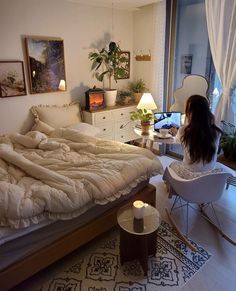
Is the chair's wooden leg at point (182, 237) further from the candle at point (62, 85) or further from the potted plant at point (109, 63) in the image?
the candle at point (62, 85)

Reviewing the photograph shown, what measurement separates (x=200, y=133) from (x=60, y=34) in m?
2.45

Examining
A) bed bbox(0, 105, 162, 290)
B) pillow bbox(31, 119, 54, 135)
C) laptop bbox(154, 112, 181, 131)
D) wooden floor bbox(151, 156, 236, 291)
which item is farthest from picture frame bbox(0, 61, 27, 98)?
wooden floor bbox(151, 156, 236, 291)

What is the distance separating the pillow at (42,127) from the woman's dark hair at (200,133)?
1768 millimetres

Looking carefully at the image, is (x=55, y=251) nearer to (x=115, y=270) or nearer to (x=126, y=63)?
(x=115, y=270)

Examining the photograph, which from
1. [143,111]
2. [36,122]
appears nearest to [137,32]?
[143,111]

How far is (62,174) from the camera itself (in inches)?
76.1

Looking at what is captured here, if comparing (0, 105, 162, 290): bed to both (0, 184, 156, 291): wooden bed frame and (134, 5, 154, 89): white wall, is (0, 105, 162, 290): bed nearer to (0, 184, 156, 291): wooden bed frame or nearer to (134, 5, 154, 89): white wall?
(0, 184, 156, 291): wooden bed frame

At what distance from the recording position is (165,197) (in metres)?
2.79

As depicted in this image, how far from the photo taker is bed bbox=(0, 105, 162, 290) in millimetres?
1506

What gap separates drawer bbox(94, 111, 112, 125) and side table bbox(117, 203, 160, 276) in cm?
195

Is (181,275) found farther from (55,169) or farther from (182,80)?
(182,80)

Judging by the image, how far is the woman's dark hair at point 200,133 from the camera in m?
2.03

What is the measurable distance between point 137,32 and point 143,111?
70.6 inches

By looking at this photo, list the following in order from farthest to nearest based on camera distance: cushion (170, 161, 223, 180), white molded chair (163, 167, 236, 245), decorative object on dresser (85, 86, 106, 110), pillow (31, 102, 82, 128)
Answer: decorative object on dresser (85, 86, 106, 110) → pillow (31, 102, 82, 128) → cushion (170, 161, 223, 180) → white molded chair (163, 167, 236, 245)
